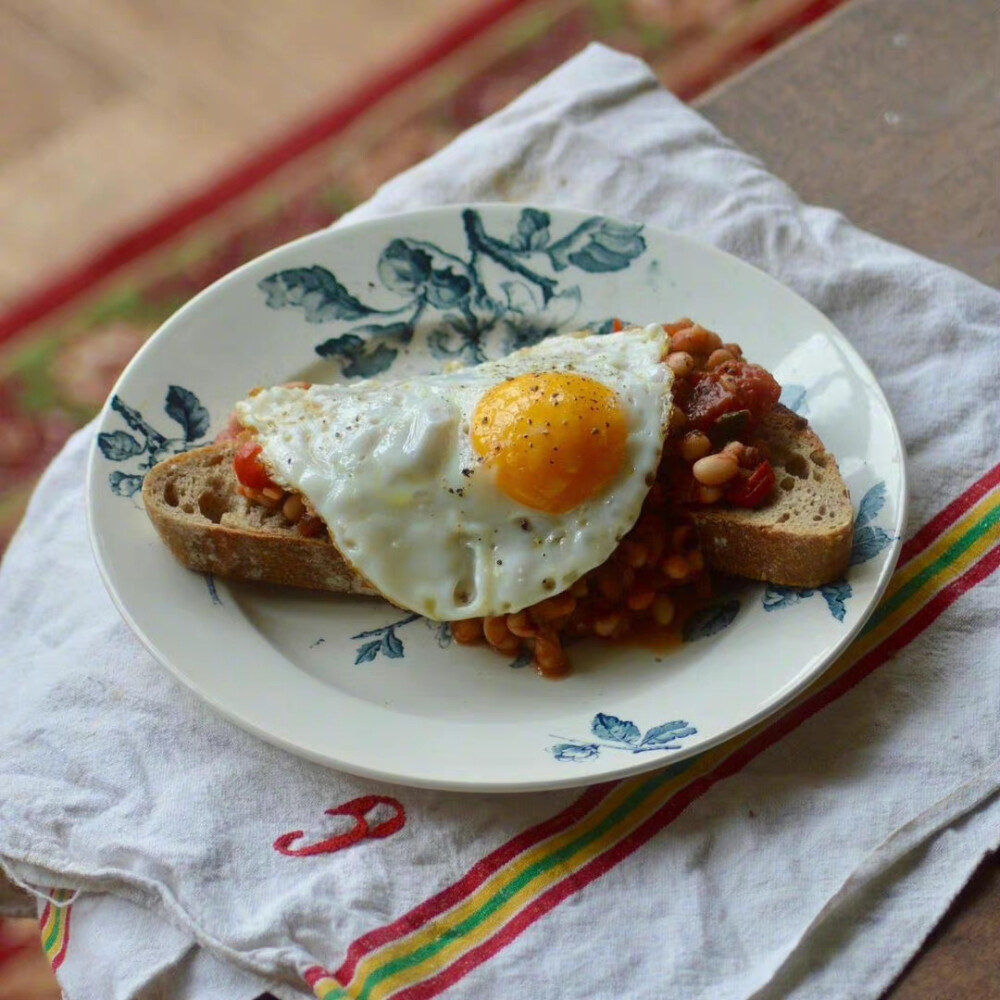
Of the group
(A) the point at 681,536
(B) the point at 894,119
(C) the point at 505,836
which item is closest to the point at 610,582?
(A) the point at 681,536

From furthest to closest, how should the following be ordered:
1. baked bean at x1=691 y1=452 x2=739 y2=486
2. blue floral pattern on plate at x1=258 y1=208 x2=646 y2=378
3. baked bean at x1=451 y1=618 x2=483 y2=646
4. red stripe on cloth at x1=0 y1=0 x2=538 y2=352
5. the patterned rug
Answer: red stripe on cloth at x1=0 y1=0 x2=538 y2=352 < the patterned rug < blue floral pattern on plate at x1=258 y1=208 x2=646 y2=378 < baked bean at x1=451 y1=618 x2=483 y2=646 < baked bean at x1=691 y1=452 x2=739 y2=486

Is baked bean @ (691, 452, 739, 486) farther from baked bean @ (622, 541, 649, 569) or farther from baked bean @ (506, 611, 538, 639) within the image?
baked bean @ (506, 611, 538, 639)

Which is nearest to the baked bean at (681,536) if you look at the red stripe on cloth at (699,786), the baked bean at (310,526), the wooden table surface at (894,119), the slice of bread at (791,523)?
the slice of bread at (791,523)

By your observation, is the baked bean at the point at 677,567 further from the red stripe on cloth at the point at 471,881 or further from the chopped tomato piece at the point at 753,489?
the red stripe on cloth at the point at 471,881

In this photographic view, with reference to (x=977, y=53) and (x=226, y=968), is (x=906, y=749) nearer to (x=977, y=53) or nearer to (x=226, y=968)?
(x=226, y=968)

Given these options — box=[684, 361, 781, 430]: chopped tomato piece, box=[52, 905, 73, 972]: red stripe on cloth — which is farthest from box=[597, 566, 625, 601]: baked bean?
box=[52, 905, 73, 972]: red stripe on cloth
